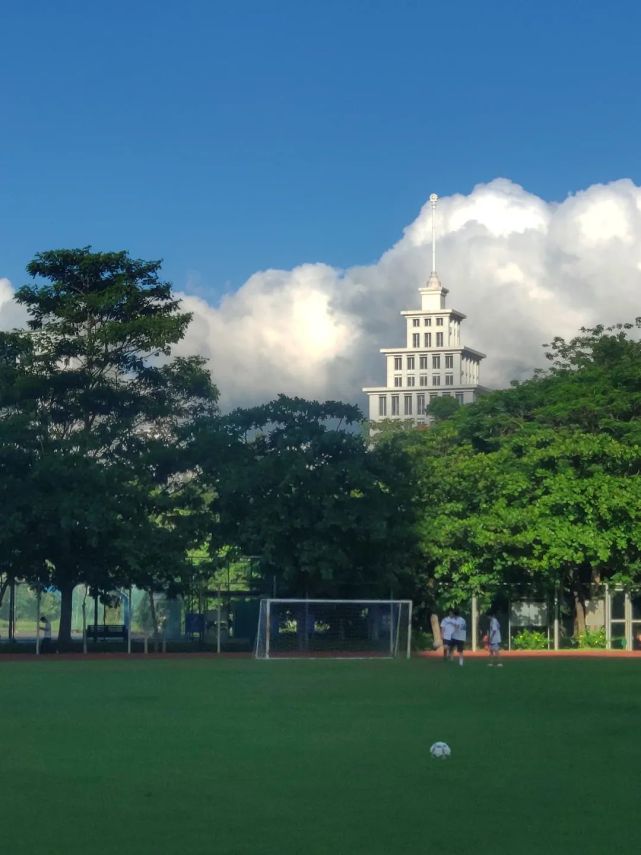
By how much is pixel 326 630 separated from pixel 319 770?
31.1 m

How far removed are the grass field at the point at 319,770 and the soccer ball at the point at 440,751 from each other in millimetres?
133

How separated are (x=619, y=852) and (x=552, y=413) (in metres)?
46.9

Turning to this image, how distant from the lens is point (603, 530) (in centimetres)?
4819

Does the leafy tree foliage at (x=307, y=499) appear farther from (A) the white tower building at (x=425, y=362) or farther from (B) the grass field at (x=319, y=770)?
(A) the white tower building at (x=425, y=362)

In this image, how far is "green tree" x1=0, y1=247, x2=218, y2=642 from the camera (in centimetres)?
4675

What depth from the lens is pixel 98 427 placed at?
5028cm

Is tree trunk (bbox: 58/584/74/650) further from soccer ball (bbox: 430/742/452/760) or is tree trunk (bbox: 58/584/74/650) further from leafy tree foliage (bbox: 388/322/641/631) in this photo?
soccer ball (bbox: 430/742/452/760)

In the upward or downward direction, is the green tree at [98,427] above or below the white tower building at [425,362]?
below

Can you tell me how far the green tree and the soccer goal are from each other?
15.5ft

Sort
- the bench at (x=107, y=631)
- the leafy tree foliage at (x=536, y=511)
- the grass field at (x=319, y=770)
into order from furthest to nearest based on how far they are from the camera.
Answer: the bench at (x=107, y=631)
the leafy tree foliage at (x=536, y=511)
the grass field at (x=319, y=770)

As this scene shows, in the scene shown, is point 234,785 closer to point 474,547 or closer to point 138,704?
point 138,704

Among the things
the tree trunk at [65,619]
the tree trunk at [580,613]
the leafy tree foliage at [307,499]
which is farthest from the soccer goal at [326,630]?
the tree trunk at [580,613]

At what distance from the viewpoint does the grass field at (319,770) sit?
35.8 ft

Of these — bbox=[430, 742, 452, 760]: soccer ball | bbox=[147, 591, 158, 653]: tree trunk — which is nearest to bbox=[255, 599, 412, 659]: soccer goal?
bbox=[147, 591, 158, 653]: tree trunk
